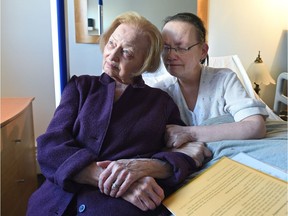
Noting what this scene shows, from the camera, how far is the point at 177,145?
37.1 inches

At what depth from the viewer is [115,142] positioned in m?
0.88

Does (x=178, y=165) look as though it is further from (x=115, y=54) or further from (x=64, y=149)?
(x=115, y=54)

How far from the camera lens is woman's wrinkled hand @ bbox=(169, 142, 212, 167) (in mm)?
903

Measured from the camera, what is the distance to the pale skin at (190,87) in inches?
39.3

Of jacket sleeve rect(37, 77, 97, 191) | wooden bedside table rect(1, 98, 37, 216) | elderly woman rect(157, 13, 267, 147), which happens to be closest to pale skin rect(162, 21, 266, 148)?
elderly woman rect(157, 13, 267, 147)

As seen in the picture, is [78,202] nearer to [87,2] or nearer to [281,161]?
[281,161]

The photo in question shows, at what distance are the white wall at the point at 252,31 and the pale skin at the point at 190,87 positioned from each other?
3.56ft

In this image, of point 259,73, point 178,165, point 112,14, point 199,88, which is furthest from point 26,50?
point 259,73

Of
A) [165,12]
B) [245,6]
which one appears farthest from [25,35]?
[245,6]

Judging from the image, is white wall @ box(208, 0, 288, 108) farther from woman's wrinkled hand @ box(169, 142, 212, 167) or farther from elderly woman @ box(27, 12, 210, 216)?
woman's wrinkled hand @ box(169, 142, 212, 167)

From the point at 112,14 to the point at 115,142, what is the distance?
1279 millimetres

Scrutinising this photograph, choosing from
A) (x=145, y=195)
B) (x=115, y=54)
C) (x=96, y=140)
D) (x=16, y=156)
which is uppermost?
(x=115, y=54)

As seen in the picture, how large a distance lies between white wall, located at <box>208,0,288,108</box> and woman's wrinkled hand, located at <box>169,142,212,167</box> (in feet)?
4.65

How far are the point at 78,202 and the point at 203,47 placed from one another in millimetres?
806
